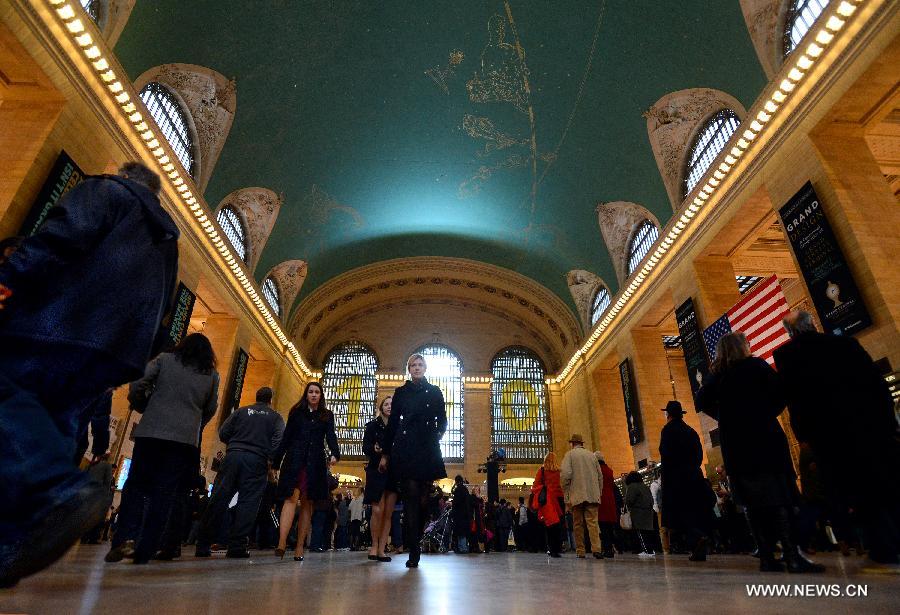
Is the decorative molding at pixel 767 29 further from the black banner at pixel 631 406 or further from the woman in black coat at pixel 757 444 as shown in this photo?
the black banner at pixel 631 406

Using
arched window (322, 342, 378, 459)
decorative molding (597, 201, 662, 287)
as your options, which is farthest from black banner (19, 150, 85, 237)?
arched window (322, 342, 378, 459)

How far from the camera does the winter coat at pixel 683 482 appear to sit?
15.3 ft

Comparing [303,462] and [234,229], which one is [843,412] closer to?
[303,462]

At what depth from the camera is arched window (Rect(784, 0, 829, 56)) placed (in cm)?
727

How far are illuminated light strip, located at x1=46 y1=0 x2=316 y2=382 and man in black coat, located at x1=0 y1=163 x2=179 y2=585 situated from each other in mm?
6888

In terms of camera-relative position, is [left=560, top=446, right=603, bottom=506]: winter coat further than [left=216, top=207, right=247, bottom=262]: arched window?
No

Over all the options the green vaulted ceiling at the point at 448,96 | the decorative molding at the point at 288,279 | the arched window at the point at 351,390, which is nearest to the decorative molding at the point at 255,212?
the green vaulted ceiling at the point at 448,96

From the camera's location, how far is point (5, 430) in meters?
1.22

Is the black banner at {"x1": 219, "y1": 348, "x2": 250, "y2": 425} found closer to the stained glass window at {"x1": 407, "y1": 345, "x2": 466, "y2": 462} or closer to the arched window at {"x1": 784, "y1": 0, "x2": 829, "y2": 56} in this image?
the stained glass window at {"x1": 407, "y1": 345, "x2": 466, "y2": 462}

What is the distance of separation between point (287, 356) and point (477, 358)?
314 inches

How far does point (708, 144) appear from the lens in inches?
407

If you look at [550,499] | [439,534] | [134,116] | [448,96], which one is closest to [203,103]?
[134,116]

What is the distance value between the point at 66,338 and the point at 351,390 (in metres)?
20.0

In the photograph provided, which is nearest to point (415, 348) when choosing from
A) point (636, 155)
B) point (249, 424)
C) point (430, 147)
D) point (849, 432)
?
point (430, 147)
